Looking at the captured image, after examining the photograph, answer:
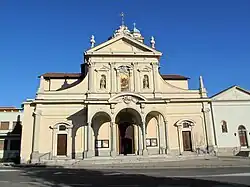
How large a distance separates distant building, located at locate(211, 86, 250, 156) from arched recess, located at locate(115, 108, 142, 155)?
388 inches

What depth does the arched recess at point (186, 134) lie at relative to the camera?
3034cm

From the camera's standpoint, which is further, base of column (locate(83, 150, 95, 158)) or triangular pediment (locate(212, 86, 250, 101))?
triangular pediment (locate(212, 86, 250, 101))

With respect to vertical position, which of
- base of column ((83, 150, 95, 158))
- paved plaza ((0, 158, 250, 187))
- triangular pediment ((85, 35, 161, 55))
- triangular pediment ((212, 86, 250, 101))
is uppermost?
triangular pediment ((85, 35, 161, 55))

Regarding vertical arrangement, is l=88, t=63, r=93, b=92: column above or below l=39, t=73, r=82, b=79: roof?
below

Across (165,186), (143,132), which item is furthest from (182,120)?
(165,186)

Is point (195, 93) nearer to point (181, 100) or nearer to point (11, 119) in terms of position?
point (181, 100)

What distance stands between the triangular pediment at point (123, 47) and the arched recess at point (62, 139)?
10019 mm

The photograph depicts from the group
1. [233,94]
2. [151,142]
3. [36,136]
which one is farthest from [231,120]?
[36,136]

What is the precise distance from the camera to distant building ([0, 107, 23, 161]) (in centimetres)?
3856

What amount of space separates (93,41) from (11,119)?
63.3 ft

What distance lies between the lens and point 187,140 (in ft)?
101

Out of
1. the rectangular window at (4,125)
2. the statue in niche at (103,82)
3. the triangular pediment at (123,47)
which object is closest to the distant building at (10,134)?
the rectangular window at (4,125)

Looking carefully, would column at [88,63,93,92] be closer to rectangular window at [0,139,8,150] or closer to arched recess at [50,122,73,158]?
arched recess at [50,122,73,158]

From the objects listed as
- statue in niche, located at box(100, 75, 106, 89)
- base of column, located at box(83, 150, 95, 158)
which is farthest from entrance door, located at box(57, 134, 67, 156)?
statue in niche, located at box(100, 75, 106, 89)
